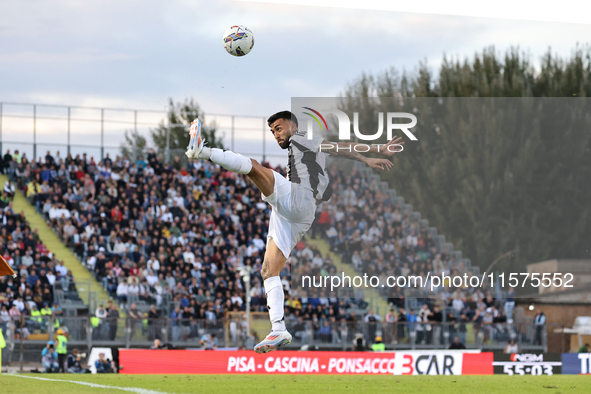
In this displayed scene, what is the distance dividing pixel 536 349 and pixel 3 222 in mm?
17506

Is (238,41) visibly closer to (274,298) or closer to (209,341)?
(274,298)

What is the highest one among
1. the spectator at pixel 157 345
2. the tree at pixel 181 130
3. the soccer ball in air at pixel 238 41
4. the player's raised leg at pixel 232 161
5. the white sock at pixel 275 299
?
the tree at pixel 181 130

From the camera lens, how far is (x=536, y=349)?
2273 cm

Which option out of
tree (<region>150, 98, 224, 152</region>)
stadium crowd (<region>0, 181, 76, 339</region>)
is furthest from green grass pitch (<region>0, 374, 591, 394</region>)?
tree (<region>150, 98, 224, 152</region>)

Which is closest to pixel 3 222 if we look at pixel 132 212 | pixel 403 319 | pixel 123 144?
pixel 132 212

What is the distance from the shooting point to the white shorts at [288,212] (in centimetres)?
940

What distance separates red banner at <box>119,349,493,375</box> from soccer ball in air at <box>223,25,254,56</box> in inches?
Result: 373

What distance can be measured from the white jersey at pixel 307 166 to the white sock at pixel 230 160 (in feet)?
3.66

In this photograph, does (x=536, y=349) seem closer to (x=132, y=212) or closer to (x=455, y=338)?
(x=455, y=338)

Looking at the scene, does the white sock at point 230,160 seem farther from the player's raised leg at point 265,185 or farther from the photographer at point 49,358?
the photographer at point 49,358

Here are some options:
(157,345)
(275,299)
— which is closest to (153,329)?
(157,345)

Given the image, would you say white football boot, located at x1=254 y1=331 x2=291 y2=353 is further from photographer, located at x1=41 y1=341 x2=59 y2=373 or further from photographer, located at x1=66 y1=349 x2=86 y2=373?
photographer, located at x1=41 y1=341 x2=59 y2=373

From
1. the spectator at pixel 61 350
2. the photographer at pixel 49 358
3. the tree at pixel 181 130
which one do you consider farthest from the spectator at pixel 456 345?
the tree at pixel 181 130

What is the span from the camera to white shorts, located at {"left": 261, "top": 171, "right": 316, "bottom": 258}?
940cm
